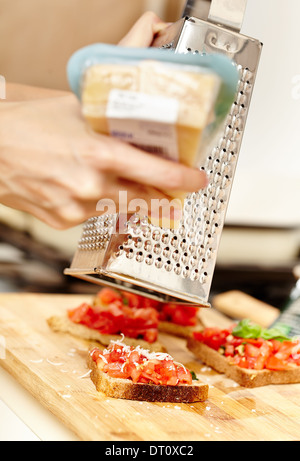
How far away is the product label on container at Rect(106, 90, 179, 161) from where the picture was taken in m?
1.18

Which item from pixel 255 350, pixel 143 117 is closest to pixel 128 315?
pixel 255 350

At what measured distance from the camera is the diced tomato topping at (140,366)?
2.10 meters

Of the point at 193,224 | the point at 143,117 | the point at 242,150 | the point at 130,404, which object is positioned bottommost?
the point at 130,404

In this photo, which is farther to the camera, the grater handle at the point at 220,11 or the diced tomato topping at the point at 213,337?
the diced tomato topping at the point at 213,337

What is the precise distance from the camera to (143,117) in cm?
119

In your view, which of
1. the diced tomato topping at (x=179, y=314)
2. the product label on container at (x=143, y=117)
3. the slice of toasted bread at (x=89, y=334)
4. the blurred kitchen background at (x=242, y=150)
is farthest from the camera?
the blurred kitchen background at (x=242, y=150)

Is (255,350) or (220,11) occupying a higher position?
(220,11)

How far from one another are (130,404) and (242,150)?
9.30ft

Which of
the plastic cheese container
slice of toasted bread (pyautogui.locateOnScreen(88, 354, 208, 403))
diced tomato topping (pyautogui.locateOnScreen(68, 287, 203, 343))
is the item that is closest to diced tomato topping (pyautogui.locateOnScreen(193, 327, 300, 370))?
diced tomato topping (pyautogui.locateOnScreen(68, 287, 203, 343))

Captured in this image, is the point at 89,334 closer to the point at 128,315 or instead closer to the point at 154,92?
the point at 128,315

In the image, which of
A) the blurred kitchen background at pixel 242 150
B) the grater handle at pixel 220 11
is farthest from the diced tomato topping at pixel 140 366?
the blurred kitchen background at pixel 242 150

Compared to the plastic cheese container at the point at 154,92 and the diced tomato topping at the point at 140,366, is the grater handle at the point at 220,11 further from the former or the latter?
the diced tomato topping at the point at 140,366

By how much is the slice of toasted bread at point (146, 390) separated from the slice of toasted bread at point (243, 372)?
0.30 metres

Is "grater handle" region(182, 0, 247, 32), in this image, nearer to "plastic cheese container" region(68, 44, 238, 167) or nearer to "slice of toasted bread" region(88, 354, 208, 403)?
"plastic cheese container" region(68, 44, 238, 167)
